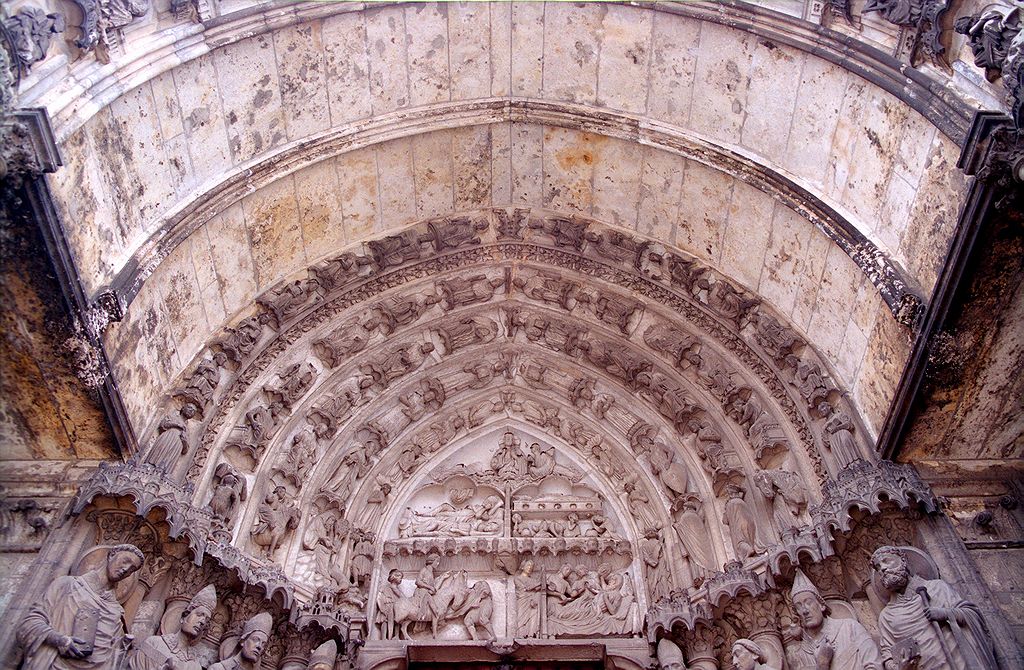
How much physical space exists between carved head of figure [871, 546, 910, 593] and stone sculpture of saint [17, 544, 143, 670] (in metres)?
4.54

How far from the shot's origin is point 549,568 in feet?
24.4

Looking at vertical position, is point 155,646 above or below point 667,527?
below

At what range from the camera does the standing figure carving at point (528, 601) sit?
698cm

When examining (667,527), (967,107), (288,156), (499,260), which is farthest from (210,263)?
(967,107)

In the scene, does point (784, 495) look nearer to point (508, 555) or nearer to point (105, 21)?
point (508, 555)

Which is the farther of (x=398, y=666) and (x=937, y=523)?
(x=398, y=666)

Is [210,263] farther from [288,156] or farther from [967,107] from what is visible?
[967,107]

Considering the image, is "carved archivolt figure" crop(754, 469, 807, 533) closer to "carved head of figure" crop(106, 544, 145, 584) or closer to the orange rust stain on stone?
the orange rust stain on stone

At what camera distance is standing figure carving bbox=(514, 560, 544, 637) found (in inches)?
275

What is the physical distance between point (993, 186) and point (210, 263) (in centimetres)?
544

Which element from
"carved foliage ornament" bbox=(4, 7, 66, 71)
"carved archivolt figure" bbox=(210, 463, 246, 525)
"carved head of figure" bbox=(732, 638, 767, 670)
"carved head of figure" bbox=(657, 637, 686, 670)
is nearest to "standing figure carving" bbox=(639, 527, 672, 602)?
"carved head of figure" bbox=(657, 637, 686, 670)

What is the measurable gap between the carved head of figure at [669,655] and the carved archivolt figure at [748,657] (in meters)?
0.47

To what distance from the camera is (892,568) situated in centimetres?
546

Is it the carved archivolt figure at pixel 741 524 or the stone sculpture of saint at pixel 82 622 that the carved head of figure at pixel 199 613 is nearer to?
the stone sculpture of saint at pixel 82 622
